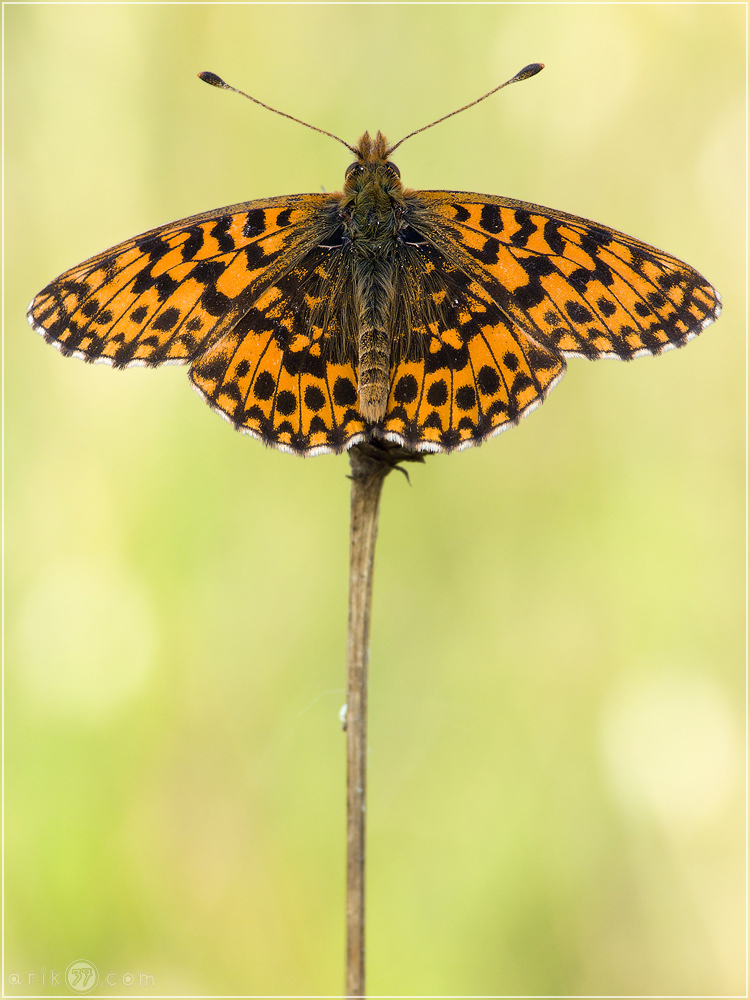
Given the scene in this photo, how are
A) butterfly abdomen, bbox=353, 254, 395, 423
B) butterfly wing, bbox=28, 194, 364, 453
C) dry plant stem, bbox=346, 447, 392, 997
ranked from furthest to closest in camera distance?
1. butterfly wing, bbox=28, 194, 364, 453
2. butterfly abdomen, bbox=353, 254, 395, 423
3. dry plant stem, bbox=346, 447, 392, 997

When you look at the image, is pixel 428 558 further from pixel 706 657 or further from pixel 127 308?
pixel 127 308

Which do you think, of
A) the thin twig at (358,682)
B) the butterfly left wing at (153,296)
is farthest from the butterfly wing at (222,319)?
the thin twig at (358,682)

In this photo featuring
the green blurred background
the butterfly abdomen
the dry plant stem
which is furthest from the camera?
the green blurred background

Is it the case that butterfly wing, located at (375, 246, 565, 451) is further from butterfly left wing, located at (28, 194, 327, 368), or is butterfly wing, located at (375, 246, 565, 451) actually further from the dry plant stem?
butterfly left wing, located at (28, 194, 327, 368)

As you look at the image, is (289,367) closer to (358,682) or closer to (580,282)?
(580,282)

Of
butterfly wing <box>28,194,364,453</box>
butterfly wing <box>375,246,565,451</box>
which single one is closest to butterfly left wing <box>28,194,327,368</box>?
butterfly wing <box>28,194,364,453</box>

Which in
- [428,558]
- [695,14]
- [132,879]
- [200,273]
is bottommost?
[132,879]

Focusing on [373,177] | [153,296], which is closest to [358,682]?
[153,296]

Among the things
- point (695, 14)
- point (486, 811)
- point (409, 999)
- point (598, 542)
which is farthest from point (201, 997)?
point (695, 14)
